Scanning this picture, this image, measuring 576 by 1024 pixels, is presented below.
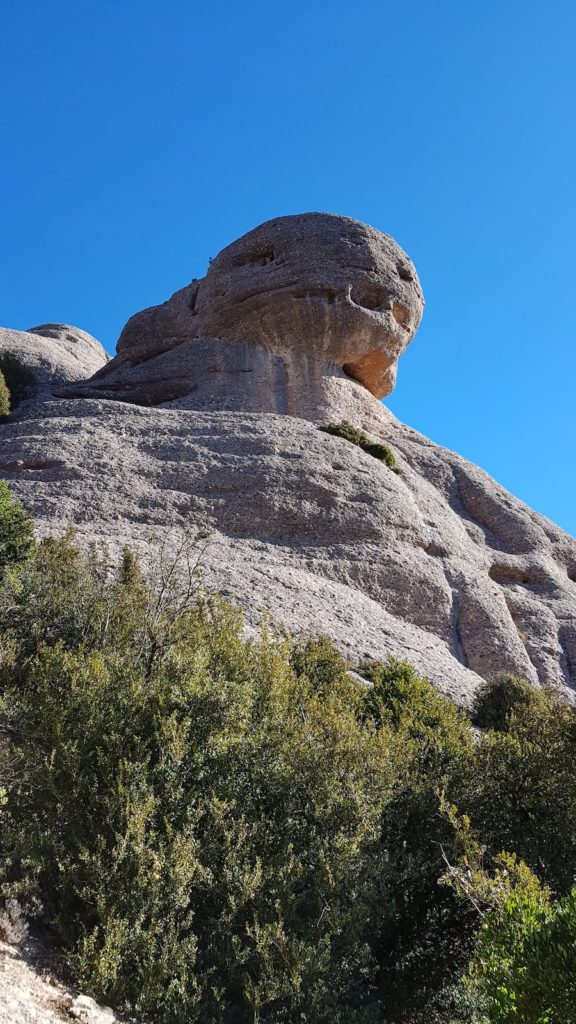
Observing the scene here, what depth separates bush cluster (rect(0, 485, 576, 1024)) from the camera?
508cm

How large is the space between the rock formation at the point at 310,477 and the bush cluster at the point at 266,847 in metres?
7.04

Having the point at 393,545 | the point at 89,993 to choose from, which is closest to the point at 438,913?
the point at 89,993

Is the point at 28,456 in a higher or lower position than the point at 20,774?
higher

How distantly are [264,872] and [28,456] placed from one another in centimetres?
1556

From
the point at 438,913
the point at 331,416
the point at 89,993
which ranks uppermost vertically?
the point at 331,416

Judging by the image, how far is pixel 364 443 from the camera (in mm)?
25500

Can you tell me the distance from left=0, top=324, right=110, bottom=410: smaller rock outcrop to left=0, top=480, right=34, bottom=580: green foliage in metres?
18.5

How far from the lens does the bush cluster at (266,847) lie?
5078 millimetres

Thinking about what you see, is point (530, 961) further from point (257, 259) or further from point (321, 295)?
point (257, 259)

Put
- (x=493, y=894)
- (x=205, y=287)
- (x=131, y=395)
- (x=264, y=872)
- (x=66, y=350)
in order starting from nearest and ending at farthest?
(x=493, y=894)
(x=264, y=872)
(x=131, y=395)
(x=205, y=287)
(x=66, y=350)

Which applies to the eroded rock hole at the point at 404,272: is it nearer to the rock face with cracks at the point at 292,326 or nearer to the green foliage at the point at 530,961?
the rock face with cracks at the point at 292,326

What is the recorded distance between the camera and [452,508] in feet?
84.2

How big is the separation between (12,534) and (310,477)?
32.0 ft

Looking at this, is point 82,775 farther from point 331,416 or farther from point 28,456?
point 331,416
